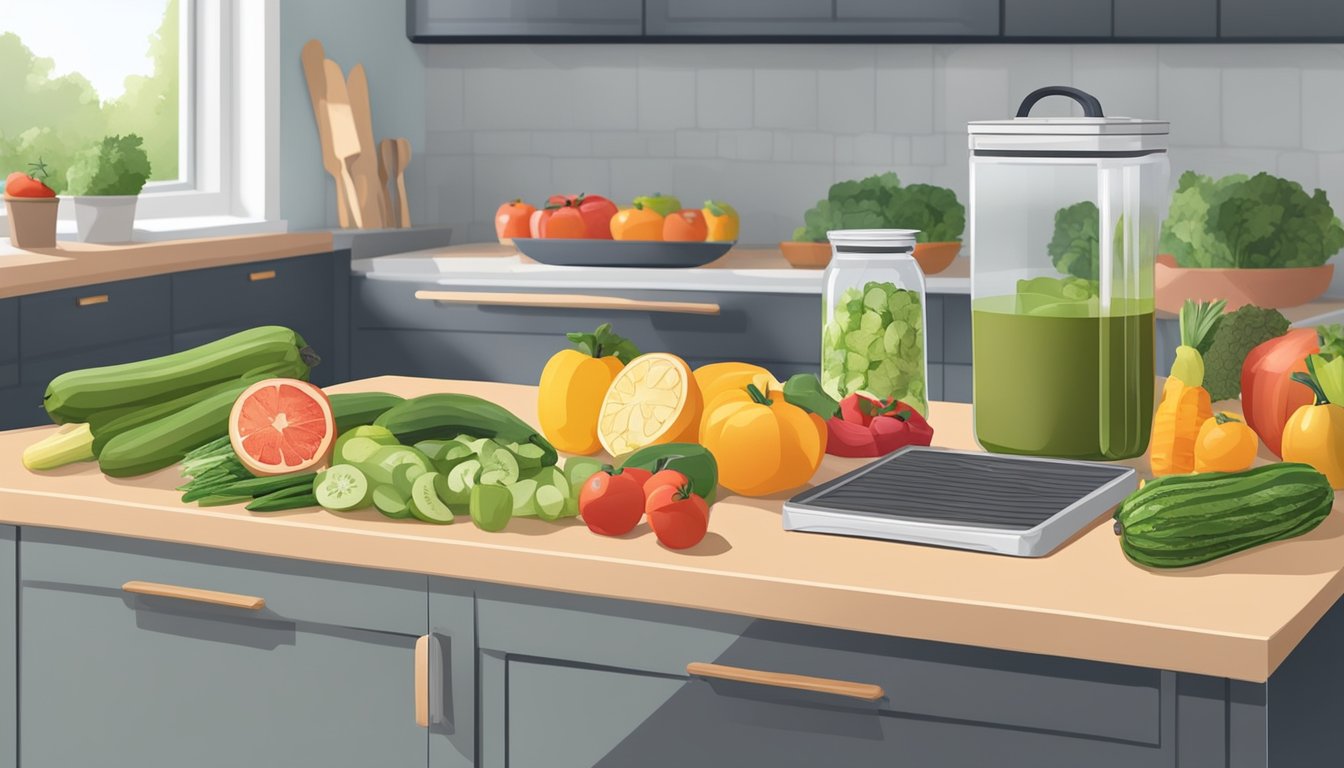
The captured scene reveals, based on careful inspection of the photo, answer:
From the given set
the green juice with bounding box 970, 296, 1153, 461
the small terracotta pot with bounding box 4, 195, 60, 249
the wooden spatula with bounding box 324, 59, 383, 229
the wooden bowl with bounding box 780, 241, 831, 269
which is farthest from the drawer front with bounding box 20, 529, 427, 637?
the wooden spatula with bounding box 324, 59, 383, 229

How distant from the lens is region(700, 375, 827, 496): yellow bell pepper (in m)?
1.44

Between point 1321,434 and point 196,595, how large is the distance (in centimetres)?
103

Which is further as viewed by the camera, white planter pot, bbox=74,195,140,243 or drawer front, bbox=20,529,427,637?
white planter pot, bbox=74,195,140,243

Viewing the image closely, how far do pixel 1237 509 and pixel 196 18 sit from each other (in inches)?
145

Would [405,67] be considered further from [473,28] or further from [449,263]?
[449,263]

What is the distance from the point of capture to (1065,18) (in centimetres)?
404

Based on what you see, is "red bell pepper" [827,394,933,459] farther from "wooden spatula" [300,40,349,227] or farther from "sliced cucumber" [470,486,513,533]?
"wooden spatula" [300,40,349,227]

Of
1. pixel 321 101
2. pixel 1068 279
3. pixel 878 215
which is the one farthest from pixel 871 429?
pixel 321 101

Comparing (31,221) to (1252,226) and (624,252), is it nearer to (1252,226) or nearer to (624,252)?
(624,252)

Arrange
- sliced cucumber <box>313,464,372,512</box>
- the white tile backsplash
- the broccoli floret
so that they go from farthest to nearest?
the white tile backsplash, the broccoli floret, sliced cucumber <box>313,464,372,512</box>

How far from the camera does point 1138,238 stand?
1.56 m

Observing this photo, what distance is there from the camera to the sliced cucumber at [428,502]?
1354mm

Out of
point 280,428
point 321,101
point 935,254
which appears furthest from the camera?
point 321,101

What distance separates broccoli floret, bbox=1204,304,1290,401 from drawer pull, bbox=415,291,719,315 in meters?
2.07
